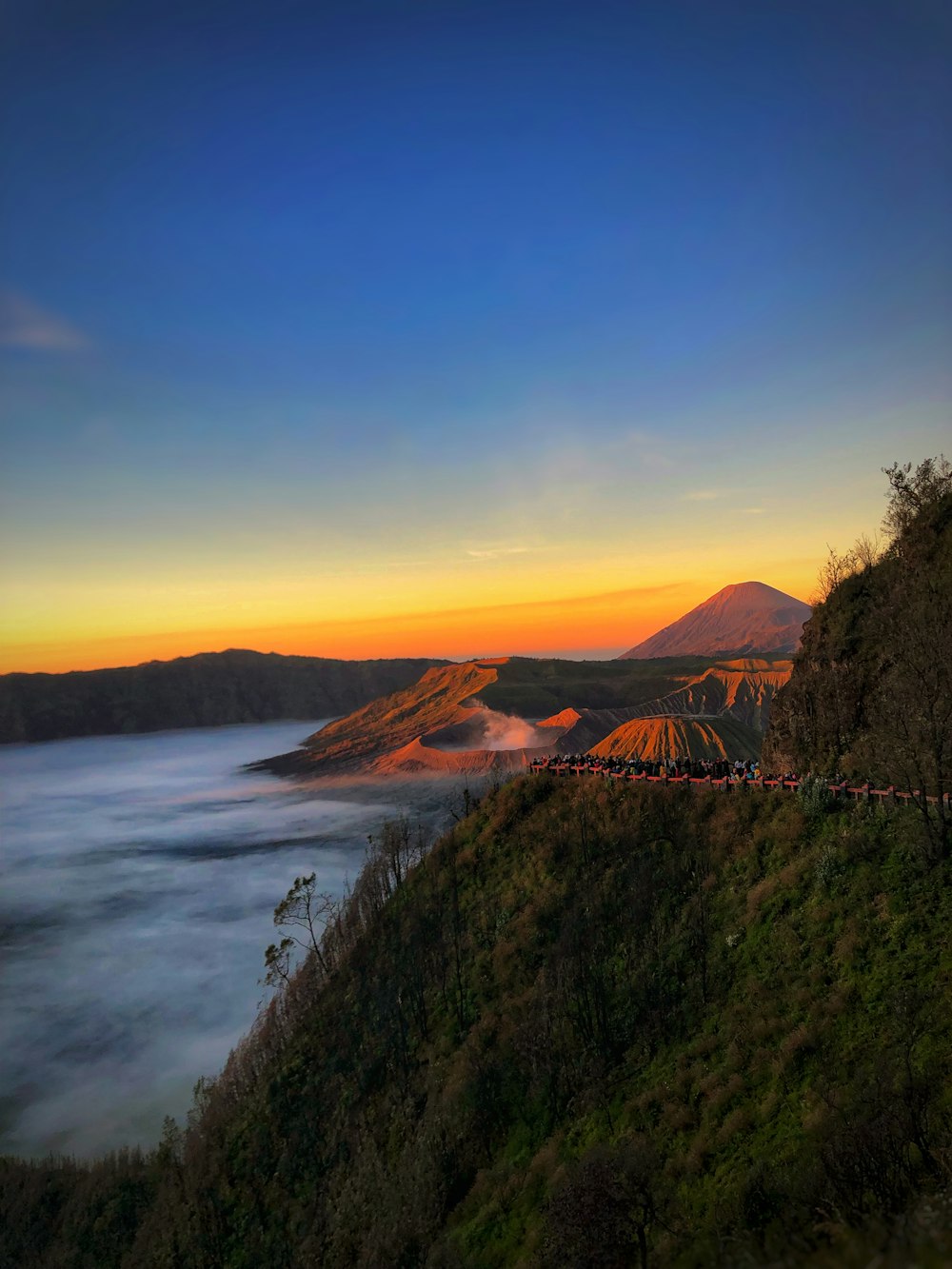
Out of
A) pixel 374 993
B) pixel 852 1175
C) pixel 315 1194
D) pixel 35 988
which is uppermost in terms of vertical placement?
pixel 852 1175

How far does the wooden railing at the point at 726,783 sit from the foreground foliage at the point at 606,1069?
0.85 metres

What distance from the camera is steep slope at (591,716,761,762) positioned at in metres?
133

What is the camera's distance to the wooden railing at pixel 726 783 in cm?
3023

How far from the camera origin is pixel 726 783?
39156 millimetres

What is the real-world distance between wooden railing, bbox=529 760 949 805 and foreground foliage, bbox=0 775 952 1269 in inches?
33.5

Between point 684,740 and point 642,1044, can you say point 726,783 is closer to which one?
point 642,1044

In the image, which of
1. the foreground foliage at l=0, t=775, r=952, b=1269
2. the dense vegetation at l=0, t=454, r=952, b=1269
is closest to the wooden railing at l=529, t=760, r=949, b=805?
the dense vegetation at l=0, t=454, r=952, b=1269

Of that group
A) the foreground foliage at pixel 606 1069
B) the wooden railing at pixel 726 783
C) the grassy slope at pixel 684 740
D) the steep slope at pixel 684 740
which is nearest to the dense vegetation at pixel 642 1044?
the foreground foliage at pixel 606 1069

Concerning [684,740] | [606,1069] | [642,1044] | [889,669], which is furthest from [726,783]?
[684,740]

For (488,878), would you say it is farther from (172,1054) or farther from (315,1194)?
(172,1054)

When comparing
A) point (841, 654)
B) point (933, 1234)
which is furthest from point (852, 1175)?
point (841, 654)

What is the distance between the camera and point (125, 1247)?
168 ft

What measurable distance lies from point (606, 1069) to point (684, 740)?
11001cm

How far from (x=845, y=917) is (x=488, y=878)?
933 inches
